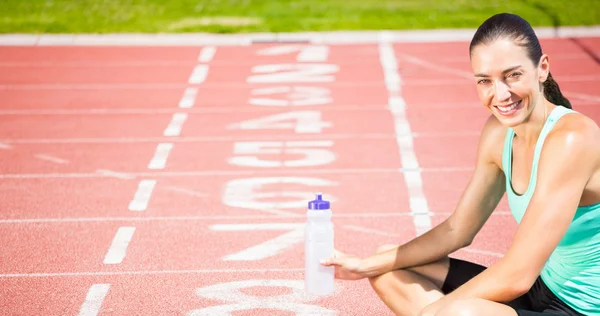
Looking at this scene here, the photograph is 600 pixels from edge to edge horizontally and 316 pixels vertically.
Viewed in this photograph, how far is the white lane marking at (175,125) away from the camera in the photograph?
10258 mm

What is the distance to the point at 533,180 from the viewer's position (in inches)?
150

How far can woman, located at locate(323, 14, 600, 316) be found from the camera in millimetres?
3627

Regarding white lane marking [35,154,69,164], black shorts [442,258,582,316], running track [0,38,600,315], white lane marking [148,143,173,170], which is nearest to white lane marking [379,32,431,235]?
running track [0,38,600,315]

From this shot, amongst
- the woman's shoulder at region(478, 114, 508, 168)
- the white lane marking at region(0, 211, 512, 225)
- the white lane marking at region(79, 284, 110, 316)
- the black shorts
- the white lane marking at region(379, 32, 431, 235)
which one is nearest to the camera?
the black shorts

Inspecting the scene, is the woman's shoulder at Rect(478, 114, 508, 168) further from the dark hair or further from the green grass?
the green grass

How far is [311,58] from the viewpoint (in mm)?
14328

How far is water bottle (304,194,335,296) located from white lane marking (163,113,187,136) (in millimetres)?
5825

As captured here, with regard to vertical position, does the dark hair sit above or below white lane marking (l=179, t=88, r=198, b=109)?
above

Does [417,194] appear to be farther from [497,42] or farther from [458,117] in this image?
[497,42]

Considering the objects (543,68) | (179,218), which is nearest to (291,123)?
(179,218)

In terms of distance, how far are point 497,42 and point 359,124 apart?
6818 millimetres

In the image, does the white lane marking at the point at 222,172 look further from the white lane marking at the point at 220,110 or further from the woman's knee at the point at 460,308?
the woman's knee at the point at 460,308

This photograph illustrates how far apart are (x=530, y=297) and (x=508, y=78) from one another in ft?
3.01

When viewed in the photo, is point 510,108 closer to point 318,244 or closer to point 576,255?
point 576,255
